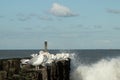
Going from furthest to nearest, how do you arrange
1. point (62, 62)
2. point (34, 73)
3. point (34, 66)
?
point (62, 62) → point (34, 66) → point (34, 73)

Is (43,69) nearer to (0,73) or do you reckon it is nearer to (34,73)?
(34,73)

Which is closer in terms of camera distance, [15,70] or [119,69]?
[15,70]

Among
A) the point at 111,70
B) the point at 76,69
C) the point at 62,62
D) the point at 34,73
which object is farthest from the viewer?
the point at 111,70

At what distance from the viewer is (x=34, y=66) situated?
2106 cm

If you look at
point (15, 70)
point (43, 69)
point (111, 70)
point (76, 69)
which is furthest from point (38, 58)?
point (111, 70)

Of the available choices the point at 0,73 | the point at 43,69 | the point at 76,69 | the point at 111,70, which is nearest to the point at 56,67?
the point at 43,69

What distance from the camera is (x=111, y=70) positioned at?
113 ft

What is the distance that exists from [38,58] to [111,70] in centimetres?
1353

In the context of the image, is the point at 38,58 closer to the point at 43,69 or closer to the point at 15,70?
the point at 43,69

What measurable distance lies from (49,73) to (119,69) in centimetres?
1507

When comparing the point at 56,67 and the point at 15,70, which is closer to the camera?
the point at 15,70

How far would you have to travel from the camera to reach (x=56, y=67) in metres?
22.5

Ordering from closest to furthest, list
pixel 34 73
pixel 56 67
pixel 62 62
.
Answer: pixel 34 73 → pixel 56 67 → pixel 62 62

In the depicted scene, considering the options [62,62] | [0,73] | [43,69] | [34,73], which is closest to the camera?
[0,73]
